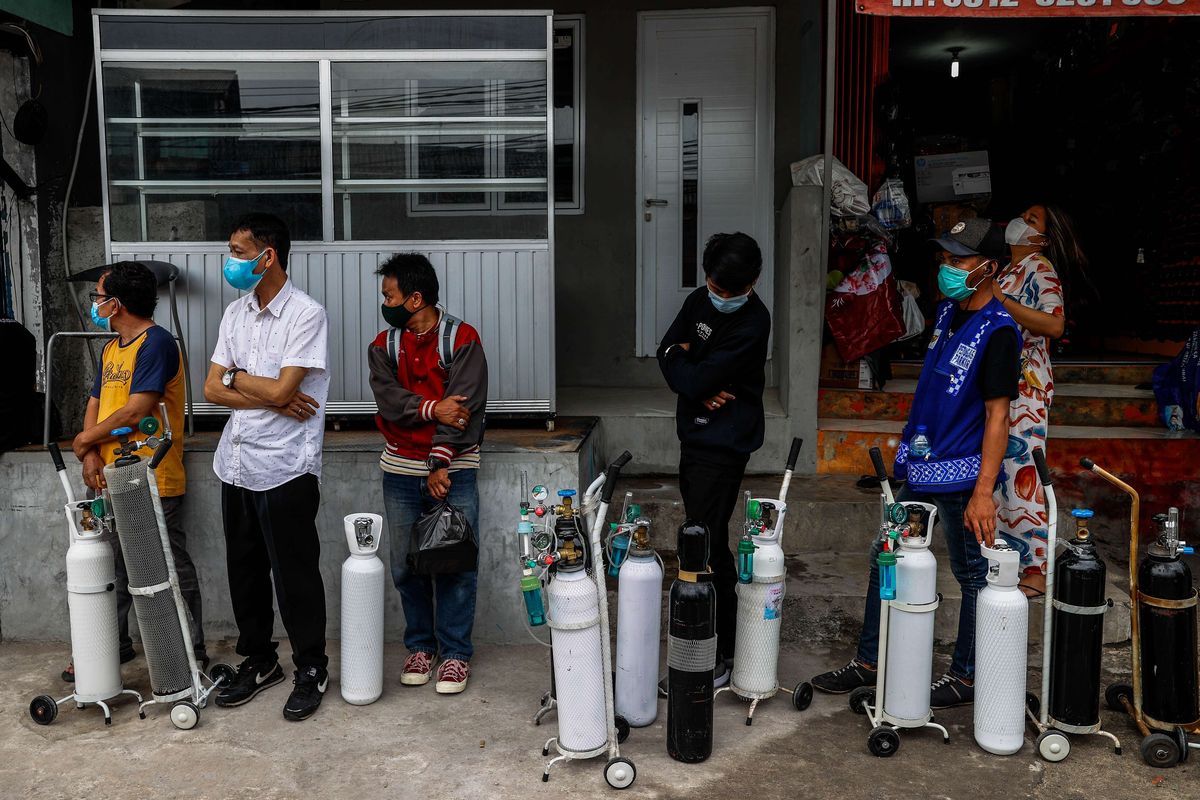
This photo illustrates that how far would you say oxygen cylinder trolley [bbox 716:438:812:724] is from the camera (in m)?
3.93

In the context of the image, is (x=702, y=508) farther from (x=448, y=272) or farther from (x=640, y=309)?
(x=640, y=309)

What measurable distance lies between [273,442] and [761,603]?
215 cm

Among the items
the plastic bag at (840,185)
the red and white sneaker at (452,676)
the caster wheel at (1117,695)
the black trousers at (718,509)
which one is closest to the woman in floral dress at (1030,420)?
the caster wheel at (1117,695)

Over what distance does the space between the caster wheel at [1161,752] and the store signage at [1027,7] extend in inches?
132

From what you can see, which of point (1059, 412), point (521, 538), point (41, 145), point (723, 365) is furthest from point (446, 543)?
point (1059, 412)

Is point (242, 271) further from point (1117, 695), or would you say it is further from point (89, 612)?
point (1117, 695)

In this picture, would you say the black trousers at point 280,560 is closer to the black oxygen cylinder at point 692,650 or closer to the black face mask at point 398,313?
the black face mask at point 398,313

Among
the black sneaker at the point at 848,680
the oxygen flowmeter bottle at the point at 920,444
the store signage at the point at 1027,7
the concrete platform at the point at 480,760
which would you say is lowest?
the concrete platform at the point at 480,760

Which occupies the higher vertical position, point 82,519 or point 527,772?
point 82,519

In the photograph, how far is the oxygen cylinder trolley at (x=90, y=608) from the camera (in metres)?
4.11

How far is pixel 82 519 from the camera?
4.18 metres

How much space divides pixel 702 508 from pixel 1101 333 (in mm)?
6493

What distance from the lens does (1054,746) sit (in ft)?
11.9

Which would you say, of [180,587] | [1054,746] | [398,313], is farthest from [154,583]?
[1054,746]
